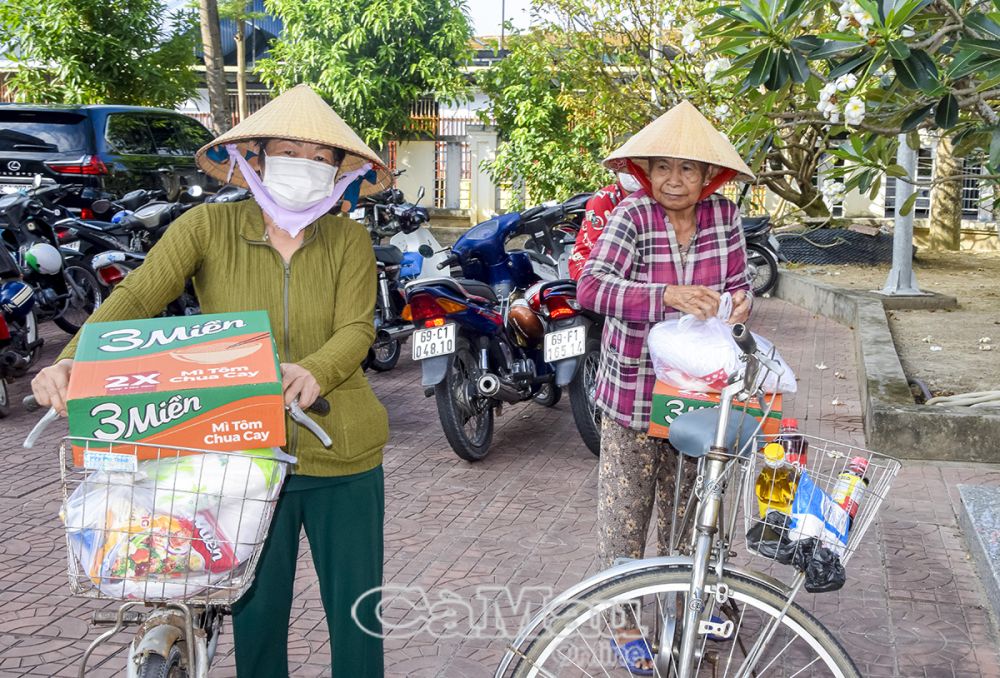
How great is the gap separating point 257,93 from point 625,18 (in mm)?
14679

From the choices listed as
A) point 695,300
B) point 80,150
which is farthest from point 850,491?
point 80,150

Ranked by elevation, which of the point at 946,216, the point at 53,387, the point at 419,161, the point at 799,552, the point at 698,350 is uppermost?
the point at 53,387

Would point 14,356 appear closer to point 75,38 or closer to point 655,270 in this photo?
point 655,270

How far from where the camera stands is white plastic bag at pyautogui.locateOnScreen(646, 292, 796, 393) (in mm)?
3182

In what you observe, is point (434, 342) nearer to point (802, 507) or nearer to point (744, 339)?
point (744, 339)

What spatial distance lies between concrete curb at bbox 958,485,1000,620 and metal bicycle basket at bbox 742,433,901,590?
210 centimetres

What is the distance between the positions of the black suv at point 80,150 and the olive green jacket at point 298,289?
908 centimetres

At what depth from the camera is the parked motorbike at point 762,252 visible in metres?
13.5

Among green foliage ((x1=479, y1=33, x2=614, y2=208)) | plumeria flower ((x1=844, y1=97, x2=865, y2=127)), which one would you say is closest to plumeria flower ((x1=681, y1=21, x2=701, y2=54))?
plumeria flower ((x1=844, y1=97, x2=865, y2=127))

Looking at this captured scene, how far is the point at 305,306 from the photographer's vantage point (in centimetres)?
296

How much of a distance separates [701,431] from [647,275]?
91 centimetres

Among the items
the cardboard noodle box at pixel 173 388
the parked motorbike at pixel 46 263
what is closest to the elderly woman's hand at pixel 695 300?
the cardboard noodle box at pixel 173 388

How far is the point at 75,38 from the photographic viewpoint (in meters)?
16.5

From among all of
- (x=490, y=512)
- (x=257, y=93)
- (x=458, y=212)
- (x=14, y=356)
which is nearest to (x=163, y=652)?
(x=490, y=512)
